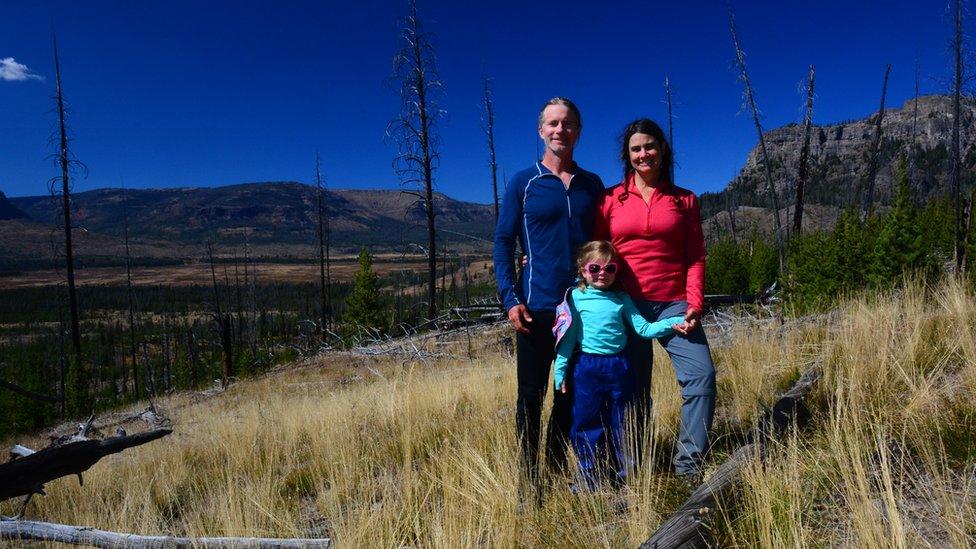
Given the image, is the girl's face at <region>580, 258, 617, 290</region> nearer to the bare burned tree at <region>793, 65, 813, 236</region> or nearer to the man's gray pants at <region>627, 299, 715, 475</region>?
the man's gray pants at <region>627, 299, 715, 475</region>

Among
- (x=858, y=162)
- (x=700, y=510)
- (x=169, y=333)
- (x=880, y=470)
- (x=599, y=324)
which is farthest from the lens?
(x=858, y=162)

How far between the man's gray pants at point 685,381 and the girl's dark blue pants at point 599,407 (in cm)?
9

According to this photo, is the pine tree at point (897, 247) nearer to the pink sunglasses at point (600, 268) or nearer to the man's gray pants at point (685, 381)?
the man's gray pants at point (685, 381)

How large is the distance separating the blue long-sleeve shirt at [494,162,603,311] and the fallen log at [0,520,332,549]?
1552mm

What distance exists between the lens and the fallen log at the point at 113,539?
2.45 metres

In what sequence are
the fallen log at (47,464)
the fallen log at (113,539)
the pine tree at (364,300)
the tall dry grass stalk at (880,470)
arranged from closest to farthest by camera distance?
the tall dry grass stalk at (880,470), the fallen log at (113,539), the fallen log at (47,464), the pine tree at (364,300)

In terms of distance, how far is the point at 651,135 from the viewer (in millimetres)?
2752

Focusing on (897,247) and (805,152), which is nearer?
(897,247)

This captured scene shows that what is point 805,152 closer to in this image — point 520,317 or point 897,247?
point 897,247

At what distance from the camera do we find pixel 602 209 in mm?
2842

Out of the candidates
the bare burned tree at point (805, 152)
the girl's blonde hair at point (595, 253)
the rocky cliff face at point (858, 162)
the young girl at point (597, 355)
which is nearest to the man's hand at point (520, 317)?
the young girl at point (597, 355)

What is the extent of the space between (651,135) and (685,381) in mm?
1322

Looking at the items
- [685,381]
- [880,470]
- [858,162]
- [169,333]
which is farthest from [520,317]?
[858,162]

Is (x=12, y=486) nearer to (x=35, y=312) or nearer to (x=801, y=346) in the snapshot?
(x=801, y=346)
